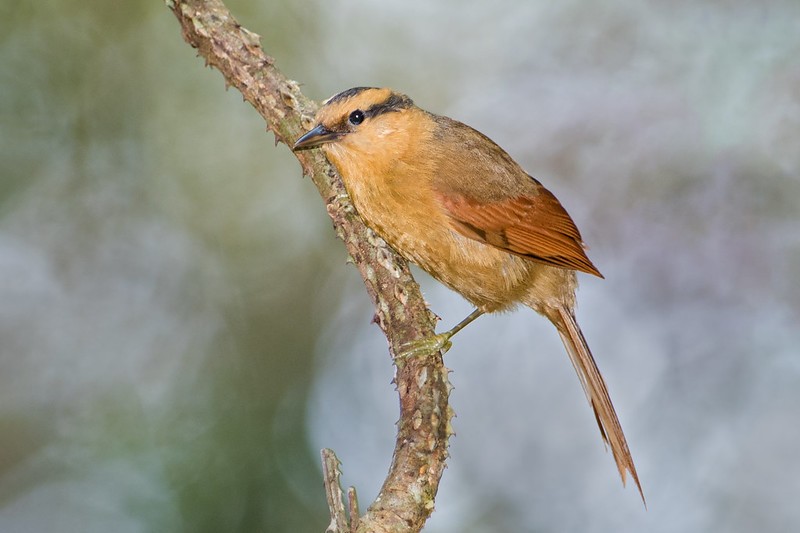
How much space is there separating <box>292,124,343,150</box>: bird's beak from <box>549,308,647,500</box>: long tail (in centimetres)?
121

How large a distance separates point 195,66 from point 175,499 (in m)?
2.54

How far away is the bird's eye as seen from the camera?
3.30 metres

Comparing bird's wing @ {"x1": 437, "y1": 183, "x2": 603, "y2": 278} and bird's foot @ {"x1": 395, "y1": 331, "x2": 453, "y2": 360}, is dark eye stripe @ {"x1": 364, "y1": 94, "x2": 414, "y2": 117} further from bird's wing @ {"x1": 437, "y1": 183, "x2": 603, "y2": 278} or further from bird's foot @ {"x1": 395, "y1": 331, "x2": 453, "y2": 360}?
bird's foot @ {"x1": 395, "y1": 331, "x2": 453, "y2": 360}

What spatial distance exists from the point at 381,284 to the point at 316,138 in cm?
60

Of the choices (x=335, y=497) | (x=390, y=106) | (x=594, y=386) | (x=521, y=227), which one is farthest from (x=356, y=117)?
(x=335, y=497)

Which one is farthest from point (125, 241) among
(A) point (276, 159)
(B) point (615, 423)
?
(B) point (615, 423)

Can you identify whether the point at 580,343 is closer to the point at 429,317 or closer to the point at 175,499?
the point at 429,317

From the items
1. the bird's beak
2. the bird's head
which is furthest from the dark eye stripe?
the bird's beak

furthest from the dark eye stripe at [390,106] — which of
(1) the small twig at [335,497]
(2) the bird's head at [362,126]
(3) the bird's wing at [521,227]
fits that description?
(1) the small twig at [335,497]

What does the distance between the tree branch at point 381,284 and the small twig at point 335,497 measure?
149 mm

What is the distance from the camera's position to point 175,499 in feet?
13.3

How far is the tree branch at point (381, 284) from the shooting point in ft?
8.30

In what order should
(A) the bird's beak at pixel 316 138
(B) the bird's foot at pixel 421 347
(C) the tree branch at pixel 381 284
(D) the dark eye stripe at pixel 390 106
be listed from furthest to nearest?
(D) the dark eye stripe at pixel 390 106
(A) the bird's beak at pixel 316 138
(B) the bird's foot at pixel 421 347
(C) the tree branch at pixel 381 284

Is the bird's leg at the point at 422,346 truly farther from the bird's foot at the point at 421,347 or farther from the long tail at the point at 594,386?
the long tail at the point at 594,386
